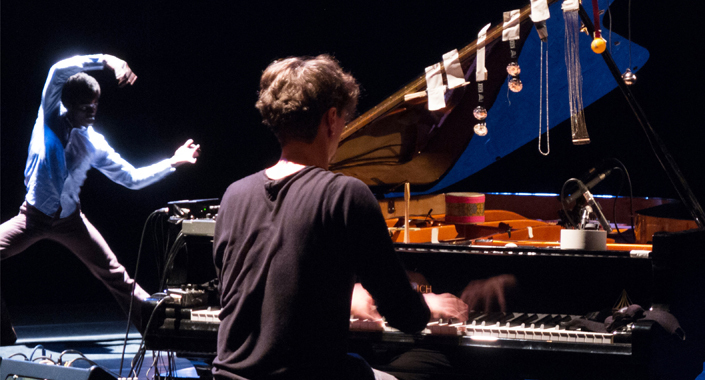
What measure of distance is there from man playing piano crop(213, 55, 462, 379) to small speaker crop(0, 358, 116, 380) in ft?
2.63

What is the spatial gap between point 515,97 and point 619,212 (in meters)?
1.14

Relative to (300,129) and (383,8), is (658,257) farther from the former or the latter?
(383,8)

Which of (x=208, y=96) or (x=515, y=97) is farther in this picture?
(x=208, y=96)

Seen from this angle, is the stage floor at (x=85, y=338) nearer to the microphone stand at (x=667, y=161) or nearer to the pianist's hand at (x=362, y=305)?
the pianist's hand at (x=362, y=305)

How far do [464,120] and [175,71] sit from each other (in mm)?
3379

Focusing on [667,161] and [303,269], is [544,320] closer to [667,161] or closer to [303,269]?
[667,161]

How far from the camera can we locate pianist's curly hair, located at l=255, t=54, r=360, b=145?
1333 mm

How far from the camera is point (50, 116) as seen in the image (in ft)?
13.5

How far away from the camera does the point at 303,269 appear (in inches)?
48.4

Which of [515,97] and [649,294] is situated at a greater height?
[515,97]

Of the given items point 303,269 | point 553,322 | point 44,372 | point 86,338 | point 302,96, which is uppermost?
point 302,96

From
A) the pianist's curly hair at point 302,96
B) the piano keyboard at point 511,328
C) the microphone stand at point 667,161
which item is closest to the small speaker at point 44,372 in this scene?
the piano keyboard at point 511,328

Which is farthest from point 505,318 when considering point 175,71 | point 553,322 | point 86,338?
point 175,71

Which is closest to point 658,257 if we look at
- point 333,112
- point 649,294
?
point 649,294
